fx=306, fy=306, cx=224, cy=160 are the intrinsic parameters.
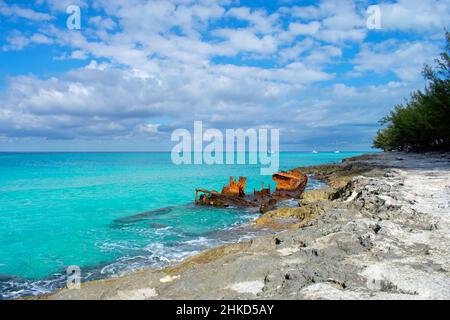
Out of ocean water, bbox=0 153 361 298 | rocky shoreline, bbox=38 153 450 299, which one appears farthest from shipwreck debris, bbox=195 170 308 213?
rocky shoreline, bbox=38 153 450 299

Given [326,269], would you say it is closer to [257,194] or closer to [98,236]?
[98,236]

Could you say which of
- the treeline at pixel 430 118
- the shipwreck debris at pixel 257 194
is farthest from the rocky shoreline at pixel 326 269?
the treeline at pixel 430 118

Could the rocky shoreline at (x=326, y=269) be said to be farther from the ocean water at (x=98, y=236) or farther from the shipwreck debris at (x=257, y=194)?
the shipwreck debris at (x=257, y=194)

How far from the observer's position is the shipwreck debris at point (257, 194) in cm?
1981

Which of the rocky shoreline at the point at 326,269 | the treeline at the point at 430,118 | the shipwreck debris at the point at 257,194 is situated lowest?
the shipwreck debris at the point at 257,194

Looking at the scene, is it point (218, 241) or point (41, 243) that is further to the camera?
point (41, 243)

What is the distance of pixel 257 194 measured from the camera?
22.2m

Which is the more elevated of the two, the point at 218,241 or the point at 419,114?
the point at 419,114

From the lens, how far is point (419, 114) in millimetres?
36594

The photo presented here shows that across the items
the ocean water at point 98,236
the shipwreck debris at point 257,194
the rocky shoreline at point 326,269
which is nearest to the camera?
the rocky shoreline at point 326,269

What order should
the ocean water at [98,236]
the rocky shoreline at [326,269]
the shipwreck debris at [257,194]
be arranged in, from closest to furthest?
the rocky shoreline at [326,269] → the ocean water at [98,236] → the shipwreck debris at [257,194]
